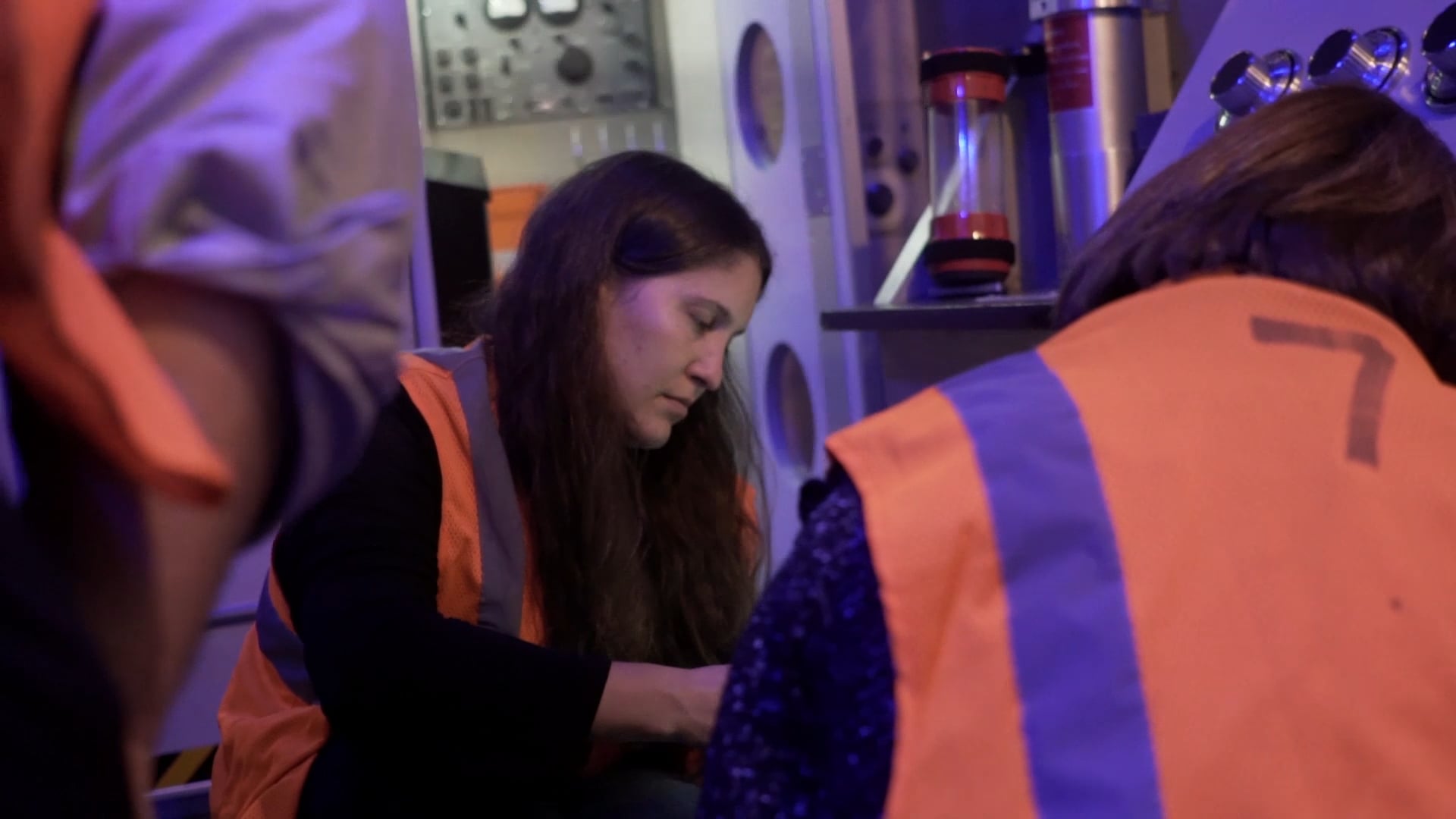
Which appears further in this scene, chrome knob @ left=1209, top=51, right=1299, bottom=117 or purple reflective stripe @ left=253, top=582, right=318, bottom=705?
chrome knob @ left=1209, top=51, right=1299, bottom=117

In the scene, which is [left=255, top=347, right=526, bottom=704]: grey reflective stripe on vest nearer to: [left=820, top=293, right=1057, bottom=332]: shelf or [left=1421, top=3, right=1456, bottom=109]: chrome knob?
[left=820, top=293, right=1057, bottom=332]: shelf

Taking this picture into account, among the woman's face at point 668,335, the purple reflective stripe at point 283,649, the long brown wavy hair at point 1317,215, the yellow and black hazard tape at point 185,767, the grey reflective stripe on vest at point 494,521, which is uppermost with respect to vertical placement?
the long brown wavy hair at point 1317,215

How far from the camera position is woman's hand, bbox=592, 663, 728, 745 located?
45.3 inches

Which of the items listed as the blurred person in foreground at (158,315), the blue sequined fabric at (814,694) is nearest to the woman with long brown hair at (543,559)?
the blue sequined fabric at (814,694)

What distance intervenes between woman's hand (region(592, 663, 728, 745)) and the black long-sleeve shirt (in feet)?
0.05

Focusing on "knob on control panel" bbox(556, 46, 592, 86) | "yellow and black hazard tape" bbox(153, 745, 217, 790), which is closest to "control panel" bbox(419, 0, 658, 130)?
"knob on control panel" bbox(556, 46, 592, 86)

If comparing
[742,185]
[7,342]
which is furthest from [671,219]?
[742,185]

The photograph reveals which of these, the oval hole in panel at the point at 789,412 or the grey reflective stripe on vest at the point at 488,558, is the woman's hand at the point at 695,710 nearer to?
the grey reflective stripe on vest at the point at 488,558

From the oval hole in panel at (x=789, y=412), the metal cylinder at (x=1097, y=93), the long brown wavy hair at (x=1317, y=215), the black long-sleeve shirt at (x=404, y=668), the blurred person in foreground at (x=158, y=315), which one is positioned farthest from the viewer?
the oval hole in panel at (x=789, y=412)

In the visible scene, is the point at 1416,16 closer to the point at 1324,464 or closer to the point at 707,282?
the point at 707,282

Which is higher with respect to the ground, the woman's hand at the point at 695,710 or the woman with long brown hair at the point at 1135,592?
the woman with long brown hair at the point at 1135,592

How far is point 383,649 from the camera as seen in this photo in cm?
111

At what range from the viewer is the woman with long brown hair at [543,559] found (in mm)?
1139

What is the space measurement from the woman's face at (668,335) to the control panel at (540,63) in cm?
179
